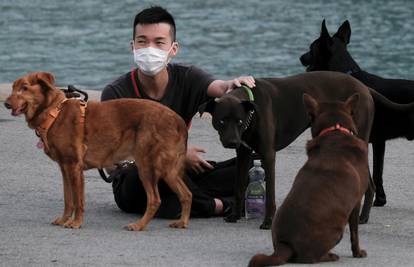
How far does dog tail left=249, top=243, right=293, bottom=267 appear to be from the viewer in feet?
21.3

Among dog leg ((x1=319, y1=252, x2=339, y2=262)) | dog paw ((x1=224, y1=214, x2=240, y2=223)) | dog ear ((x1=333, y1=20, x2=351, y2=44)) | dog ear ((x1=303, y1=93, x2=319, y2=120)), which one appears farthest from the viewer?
dog ear ((x1=333, y1=20, x2=351, y2=44))

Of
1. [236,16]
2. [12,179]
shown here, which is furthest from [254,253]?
[236,16]

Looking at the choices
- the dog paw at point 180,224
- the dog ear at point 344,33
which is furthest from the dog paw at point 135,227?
the dog ear at point 344,33

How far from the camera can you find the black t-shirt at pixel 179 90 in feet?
27.6

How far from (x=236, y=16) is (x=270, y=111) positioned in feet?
86.3

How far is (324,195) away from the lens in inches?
261

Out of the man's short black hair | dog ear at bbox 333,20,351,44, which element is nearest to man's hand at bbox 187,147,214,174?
the man's short black hair

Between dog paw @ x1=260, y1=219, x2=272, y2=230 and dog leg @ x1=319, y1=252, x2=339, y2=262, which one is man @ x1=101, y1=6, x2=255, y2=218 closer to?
dog paw @ x1=260, y1=219, x2=272, y2=230

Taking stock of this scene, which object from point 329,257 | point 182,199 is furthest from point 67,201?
point 329,257

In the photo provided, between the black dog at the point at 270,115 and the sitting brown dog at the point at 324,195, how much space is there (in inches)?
31.4

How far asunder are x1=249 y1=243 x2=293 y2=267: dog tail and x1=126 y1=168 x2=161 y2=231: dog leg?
138cm

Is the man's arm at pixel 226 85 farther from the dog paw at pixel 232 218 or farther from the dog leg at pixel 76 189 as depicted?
the dog leg at pixel 76 189

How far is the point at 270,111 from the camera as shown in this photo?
26.3ft

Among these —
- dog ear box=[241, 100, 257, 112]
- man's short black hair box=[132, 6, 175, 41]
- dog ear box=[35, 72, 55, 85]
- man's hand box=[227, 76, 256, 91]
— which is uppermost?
man's short black hair box=[132, 6, 175, 41]
